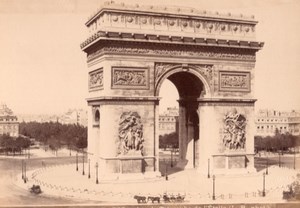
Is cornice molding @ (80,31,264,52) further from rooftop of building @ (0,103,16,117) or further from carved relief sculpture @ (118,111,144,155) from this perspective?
rooftop of building @ (0,103,16,117)

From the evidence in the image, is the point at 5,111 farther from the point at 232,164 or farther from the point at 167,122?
the point at 167,122

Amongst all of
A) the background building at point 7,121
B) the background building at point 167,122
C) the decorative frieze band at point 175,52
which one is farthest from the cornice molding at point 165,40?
the background building at point 167,122

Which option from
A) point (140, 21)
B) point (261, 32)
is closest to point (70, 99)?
point (140, 21)

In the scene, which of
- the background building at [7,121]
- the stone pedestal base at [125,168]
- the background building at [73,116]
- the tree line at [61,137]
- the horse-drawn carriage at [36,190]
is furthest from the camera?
the tree line at [61,137]

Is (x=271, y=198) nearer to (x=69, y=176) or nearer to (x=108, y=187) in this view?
(x=108, y=187)

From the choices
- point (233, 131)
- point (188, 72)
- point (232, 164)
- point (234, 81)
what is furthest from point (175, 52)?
point (232, 164)

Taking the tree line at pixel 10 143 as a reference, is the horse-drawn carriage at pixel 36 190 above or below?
below

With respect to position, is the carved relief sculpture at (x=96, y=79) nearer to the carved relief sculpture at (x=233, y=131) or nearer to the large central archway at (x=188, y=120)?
the large central archway at (x=188, y=120)

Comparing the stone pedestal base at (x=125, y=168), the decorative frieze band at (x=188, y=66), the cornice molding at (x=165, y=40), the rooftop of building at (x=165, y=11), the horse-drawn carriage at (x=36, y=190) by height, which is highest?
the rooftop of building at (x=165, y=11)

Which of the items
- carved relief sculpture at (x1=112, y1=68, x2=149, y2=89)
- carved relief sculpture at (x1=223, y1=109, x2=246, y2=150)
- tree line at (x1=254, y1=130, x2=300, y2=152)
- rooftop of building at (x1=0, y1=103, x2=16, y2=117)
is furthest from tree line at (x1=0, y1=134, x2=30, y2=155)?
tree line at (x1=254, y1=130, x2=300, y2=152)
